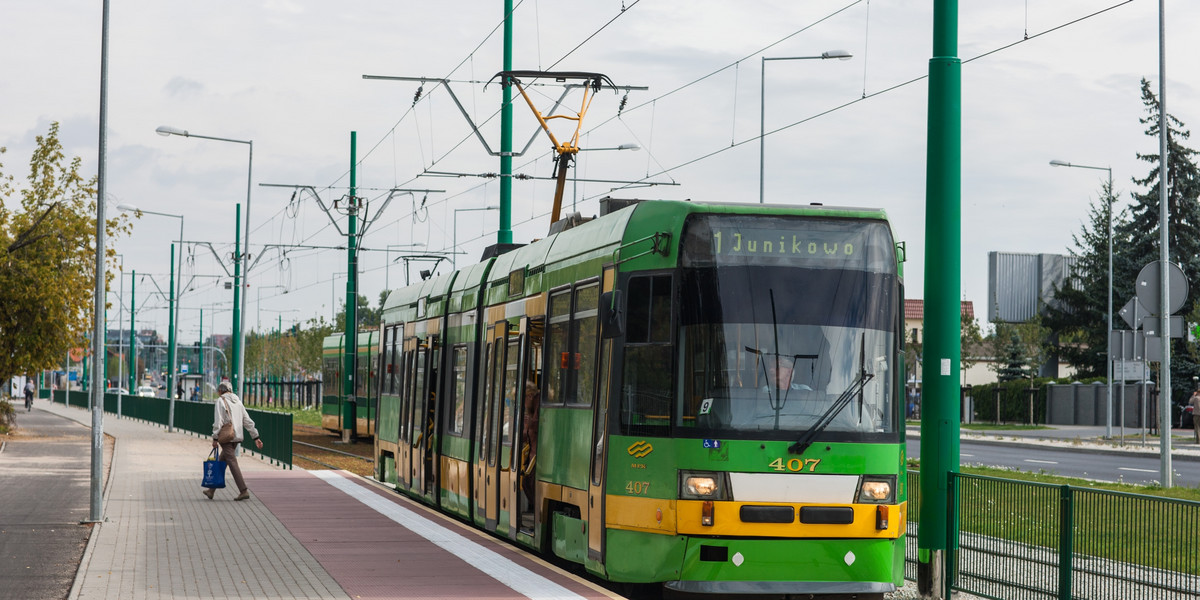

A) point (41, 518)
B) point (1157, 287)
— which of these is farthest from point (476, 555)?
point (1157, 287)

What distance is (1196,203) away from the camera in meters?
56.4

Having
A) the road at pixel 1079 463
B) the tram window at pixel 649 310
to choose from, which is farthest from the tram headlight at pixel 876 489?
the road at pixel 1079 463

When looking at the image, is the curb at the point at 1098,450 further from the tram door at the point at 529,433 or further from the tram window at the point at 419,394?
the tram door at the point at 529,433

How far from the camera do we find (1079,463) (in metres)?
29.0

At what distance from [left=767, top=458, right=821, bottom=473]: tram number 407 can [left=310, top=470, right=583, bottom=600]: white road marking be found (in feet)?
5.43

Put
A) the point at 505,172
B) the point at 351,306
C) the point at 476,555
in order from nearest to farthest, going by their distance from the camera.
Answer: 1. the point at 476,555
2. the point at 505,172
3. the point at 351,306

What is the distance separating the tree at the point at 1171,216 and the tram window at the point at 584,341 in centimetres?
4623

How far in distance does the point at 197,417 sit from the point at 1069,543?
37250 millimetres

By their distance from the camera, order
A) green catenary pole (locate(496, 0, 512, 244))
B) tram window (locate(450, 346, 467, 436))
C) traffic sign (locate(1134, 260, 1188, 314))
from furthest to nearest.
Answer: green catenary pole (locate(496, 0, 512, 244))
traffic sign (locate(1134, 260, 1188, 314))
tram window (locate(450, 346, 467, 436))

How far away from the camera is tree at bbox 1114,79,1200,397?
54.8 m

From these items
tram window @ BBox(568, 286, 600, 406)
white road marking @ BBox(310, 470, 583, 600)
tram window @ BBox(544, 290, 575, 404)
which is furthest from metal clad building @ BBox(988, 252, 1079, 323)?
tram window @ BBox(568, 286, 600, 406)

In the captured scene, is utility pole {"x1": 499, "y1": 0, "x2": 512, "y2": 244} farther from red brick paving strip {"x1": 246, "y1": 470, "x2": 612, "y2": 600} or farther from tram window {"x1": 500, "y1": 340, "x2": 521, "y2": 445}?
tram window {"x1": 500, "y1": 340, "x2": 521, "y2": 445}

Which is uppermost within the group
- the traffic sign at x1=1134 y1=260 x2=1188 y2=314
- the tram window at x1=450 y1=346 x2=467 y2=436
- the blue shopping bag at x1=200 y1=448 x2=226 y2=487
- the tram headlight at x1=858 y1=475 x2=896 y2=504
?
the traffic sign at x1=1134 y1=260 x2=1188 y2=314

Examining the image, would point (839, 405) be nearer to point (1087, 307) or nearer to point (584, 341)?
point (584, 341)
